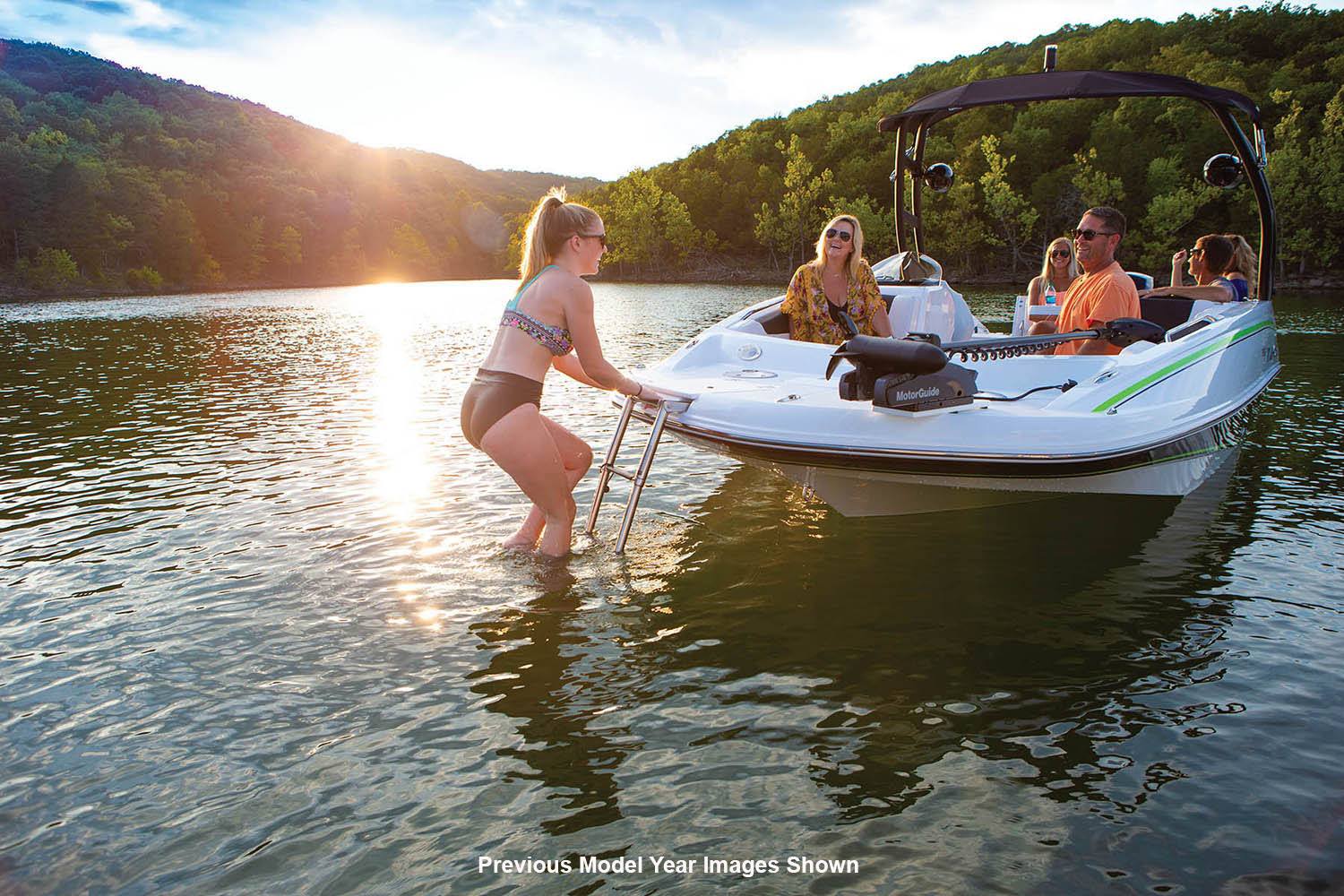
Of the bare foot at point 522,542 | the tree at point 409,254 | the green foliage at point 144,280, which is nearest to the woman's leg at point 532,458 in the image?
the bare foot at point 522,542

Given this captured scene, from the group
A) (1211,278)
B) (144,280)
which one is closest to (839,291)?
(1211,278)

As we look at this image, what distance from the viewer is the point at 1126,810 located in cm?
296

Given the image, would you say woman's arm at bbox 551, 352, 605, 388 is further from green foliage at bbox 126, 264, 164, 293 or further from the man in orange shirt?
green foliage at bbox 126, 264, 164, 293

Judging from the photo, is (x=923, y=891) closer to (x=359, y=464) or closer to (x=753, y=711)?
(x=753, y=711)

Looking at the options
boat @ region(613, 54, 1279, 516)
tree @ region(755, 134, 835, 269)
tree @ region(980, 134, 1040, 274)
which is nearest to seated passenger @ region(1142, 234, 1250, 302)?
boat @ region(613, 54, 1279, 516)

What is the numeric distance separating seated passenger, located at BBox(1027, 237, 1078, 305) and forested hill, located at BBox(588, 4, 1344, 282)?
36.6 metres

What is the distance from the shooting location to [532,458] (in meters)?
4.68

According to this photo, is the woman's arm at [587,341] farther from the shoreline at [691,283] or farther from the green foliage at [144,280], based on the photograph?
the green foliage at [144,280]

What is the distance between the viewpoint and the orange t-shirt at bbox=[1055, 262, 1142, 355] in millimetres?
6023

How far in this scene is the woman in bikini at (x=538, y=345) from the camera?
457 centimetres

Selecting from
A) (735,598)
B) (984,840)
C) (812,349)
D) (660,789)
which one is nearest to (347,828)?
(660,789)

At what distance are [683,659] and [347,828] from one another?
1.65 meters

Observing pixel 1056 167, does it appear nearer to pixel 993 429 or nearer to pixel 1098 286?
pixel 1098 286

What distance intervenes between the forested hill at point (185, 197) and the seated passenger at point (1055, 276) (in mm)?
82065
